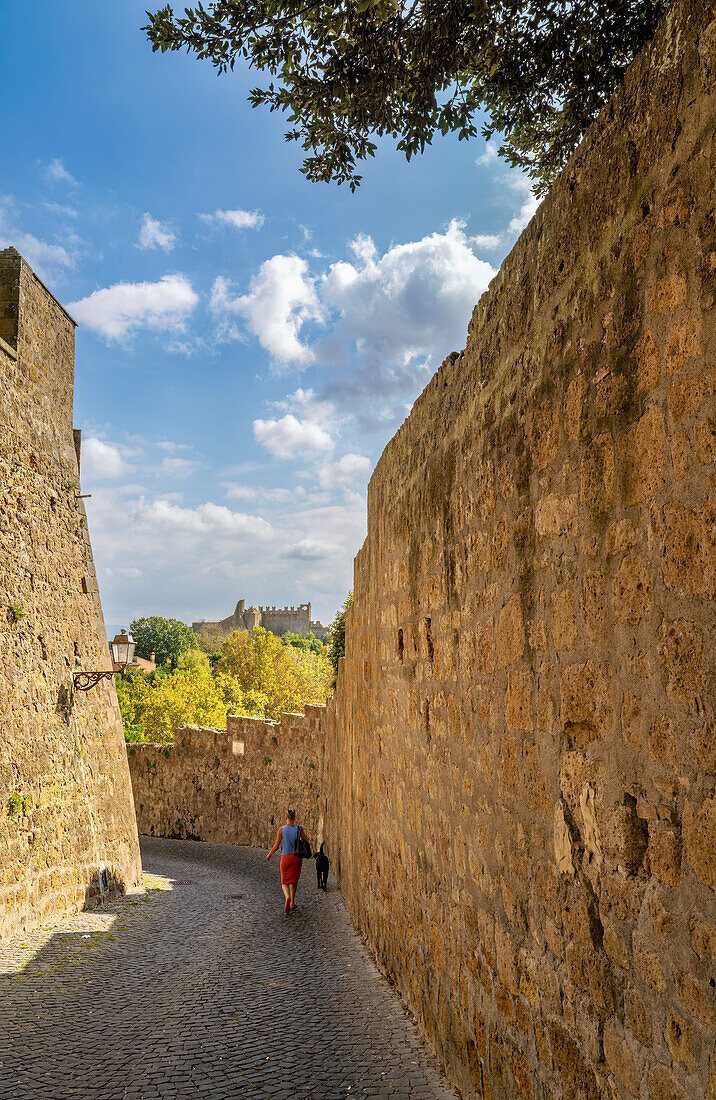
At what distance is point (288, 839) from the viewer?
953 centimetres

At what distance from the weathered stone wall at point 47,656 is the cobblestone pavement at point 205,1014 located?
2.87 ft

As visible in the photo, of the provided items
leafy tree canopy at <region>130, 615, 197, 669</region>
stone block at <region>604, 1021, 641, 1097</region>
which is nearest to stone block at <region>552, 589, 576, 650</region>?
stone block at <region>604, 1021, 641, 1097</region>

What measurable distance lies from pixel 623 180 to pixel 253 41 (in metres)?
3.97

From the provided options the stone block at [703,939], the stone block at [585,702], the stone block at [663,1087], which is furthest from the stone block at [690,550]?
the stone block at [663,1087]

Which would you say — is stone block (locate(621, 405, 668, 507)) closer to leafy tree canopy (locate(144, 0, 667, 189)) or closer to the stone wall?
the stone wall

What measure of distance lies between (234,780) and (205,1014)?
12.7m

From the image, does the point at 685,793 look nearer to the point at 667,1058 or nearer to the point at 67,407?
the point at 667,1058

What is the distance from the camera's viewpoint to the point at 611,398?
1.90m

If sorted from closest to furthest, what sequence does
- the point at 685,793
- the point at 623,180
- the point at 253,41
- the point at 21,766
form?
the point at 685,793, the point at 623,180, the point at 253,41, the point at 21,766

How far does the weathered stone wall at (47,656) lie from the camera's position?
8.06m

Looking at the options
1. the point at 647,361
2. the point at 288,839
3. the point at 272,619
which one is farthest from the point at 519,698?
the point at 272,619

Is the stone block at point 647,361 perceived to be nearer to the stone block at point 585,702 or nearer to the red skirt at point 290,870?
the stone block at point 585,702

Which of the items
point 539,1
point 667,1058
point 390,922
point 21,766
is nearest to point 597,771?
point 667,1058

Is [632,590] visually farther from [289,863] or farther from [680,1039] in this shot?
[289,863]
